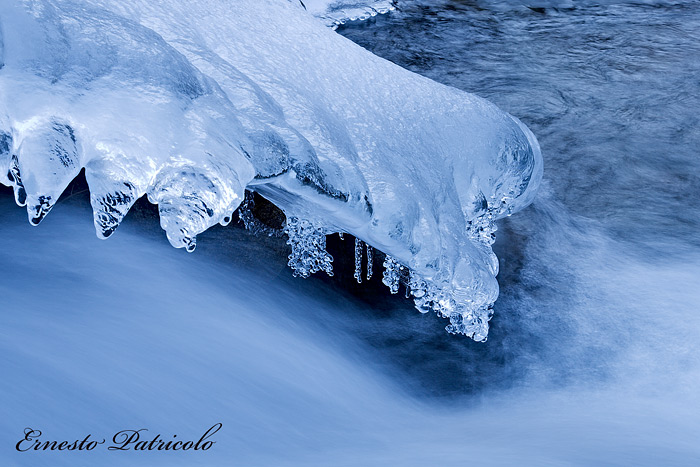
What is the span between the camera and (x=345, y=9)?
205 inches

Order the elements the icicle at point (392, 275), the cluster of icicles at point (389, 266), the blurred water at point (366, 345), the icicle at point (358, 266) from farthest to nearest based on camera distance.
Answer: the icicle at point (358, 266)
the icicle at point (392, 275)
the cluster of icicles at point (389, 266)
the blurred water at point (366, 345)

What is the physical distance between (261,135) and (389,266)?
3.02 feet

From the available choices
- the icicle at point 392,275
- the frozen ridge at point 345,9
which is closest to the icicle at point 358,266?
the icicle at point 392,275

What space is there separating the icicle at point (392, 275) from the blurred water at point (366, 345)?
0.32 feet

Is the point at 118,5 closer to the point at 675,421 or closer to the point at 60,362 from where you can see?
the point at 60,362

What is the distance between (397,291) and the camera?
279 cm

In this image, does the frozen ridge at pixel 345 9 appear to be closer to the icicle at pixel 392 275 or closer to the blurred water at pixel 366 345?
the blurred water at pixel 366 345

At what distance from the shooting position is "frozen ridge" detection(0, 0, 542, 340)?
1646mm

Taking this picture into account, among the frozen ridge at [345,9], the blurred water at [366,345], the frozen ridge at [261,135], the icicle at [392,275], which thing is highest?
the frozen ridge at [261,135]

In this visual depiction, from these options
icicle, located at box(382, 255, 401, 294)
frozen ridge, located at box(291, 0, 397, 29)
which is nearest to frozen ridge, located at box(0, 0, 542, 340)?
icicle, located at box(382, 255, 401, 294)

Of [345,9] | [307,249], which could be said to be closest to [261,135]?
[307,249]

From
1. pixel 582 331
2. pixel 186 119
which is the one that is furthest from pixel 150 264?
pixel 582 331

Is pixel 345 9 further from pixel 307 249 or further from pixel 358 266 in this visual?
pixel 307 249

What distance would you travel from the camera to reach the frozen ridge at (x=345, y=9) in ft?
16.7
